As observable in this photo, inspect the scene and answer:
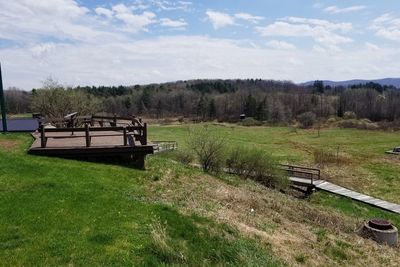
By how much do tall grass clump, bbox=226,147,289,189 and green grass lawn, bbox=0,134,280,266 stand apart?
53.2ft

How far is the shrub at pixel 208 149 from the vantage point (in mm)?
25422

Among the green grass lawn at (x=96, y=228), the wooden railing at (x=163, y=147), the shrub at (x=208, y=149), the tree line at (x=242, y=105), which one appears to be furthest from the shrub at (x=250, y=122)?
the green grass lawn at (x=96, y=228)

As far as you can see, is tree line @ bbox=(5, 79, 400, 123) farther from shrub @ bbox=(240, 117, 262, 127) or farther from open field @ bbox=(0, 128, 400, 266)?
open field @ bbox=(0, 128, 400, 266)

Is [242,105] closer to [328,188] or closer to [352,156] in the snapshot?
[352,156]

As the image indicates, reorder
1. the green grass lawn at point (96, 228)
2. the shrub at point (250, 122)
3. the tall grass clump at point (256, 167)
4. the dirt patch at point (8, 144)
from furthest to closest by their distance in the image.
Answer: the shrub at point (250, 122) < the tall grass clump at point (256, 167) < the dirt patch at point (8, 144) < the green grass lawn at point (96, 228)

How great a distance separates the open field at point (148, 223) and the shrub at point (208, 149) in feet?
30.9

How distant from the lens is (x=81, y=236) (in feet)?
25.6

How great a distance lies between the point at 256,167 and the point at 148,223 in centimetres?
1934

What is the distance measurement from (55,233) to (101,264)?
150 centimetres

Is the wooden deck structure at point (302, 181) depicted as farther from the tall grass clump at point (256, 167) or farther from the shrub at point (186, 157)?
Answer: the shrub at point (186, 157)

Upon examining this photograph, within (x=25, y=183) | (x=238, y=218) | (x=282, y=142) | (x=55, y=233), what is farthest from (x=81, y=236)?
(x=282, y=142)

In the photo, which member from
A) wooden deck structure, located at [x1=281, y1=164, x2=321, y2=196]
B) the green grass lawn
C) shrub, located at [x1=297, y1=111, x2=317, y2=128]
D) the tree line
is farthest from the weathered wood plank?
the tree line

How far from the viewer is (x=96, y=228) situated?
326 inches

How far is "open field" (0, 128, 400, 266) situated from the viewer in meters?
7.48
